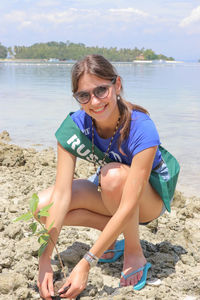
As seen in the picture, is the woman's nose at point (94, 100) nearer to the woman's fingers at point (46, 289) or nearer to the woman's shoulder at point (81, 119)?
the woman's shoulder at point (81, 119)

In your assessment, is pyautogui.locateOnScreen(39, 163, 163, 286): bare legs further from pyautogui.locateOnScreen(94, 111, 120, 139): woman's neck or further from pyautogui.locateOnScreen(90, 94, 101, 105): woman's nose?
pyautogui.locateOnScreen(90, 94, 101, 105): woman's nose

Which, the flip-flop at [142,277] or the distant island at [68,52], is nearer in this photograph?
the flip-flop at [142,277]

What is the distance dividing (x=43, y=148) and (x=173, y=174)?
367cm

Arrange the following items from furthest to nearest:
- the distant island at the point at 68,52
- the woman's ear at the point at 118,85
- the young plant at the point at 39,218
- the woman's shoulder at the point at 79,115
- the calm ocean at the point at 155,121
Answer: the distant island at the point at 68,52 < the calm ocean at the point at 155,121 < the woman's shoulder at the point at 79,115 < the woman's ear at the point at 118,85 < the young plant at the point at 39,218

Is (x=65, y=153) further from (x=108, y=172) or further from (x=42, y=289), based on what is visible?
(x=42, y=289)

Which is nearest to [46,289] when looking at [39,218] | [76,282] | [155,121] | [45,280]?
[45,280]

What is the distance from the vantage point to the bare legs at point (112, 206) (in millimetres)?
2285

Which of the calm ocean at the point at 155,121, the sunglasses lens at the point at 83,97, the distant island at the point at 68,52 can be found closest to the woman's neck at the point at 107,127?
the sunglasses lens at the point at 83,97

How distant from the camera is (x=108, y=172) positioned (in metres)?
2.30

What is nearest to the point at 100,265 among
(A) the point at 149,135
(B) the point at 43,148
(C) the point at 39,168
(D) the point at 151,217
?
(D) the point at 151,217

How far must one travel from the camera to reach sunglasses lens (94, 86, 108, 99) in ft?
6.97

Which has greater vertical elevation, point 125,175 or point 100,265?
point 125,175

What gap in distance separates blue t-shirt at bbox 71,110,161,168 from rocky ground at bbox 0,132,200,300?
0.69m

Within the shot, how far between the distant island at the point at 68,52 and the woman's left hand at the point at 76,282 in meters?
116
